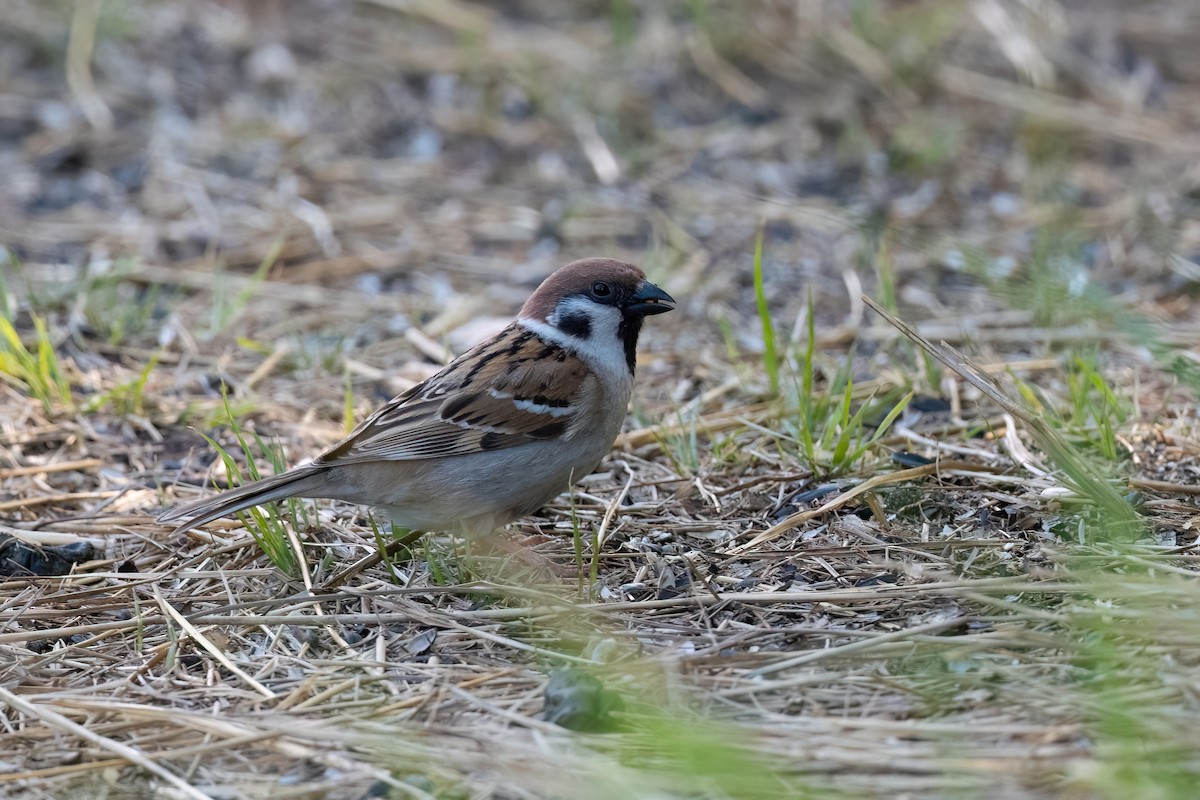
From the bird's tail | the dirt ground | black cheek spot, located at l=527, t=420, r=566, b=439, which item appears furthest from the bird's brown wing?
the dirt ground

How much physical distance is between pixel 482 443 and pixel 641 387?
1329 millimetres

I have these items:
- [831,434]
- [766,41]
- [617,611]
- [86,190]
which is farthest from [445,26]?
[617,611]

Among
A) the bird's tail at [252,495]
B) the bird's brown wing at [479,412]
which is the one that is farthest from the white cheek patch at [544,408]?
the bird's tail at [252,495]

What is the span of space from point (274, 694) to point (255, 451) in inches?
67.3

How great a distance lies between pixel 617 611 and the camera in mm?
3395

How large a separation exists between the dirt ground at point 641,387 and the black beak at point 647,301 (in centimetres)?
35

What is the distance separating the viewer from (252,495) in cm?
365

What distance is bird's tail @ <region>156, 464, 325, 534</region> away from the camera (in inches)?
144

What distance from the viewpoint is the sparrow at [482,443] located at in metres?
3.88

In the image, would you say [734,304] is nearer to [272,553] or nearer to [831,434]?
[831,434]

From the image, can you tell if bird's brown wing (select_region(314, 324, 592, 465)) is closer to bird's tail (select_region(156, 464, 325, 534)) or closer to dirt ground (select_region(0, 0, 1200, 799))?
bird's tail (select_region(156, 464, 325, 534))

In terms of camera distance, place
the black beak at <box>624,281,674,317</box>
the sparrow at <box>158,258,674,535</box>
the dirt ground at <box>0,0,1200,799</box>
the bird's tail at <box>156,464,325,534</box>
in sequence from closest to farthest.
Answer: the dirt ground at <box>0,0,1200,799</box> → the bird's tail at <box>156,464,325,534</box> → the sparrow at <box>158,258,674,535</box> → the black beak at <box>624,281,674,317</box>

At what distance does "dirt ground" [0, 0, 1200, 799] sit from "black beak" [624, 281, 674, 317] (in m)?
0.35

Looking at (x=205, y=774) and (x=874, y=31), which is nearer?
(x=205, y=774)
